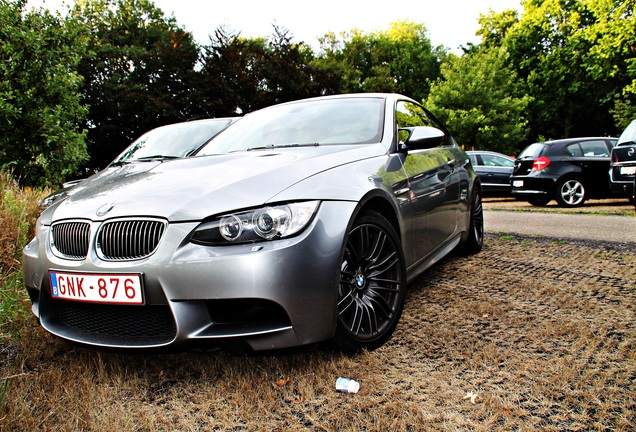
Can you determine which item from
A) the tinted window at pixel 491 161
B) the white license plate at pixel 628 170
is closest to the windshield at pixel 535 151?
the white license plate at pixel 628 170

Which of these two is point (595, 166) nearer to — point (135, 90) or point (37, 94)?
point (37, 94)

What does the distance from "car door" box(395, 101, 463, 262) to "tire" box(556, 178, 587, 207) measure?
7278 millimetres

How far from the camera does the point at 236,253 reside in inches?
79.3

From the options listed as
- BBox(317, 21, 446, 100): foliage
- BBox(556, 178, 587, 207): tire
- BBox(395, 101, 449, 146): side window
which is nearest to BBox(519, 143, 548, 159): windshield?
BBox(556, 178, 587, 207): tire

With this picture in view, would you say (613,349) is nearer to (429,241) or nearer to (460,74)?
(429,241)

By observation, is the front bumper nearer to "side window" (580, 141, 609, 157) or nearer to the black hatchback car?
the black hatchback car

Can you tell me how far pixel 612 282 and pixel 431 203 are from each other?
5.11 feet

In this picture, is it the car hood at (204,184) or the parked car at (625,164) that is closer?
the car hood at (204,184)

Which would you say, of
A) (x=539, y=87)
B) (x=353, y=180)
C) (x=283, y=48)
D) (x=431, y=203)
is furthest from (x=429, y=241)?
(x=539, y=87)

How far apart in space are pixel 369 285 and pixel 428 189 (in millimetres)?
1075

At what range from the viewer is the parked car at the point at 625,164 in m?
8.23

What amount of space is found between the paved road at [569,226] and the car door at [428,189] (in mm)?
2614

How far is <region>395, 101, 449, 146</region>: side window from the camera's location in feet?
11.4

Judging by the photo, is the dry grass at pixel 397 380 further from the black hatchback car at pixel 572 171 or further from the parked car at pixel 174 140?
the black hatchback car at pixel 572 171
